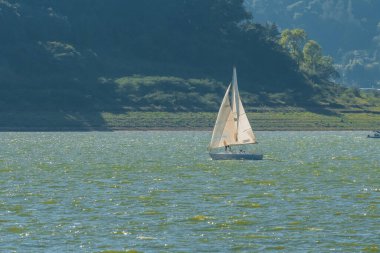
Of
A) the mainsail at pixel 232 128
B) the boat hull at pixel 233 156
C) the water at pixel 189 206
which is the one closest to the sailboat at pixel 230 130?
the mainsail at pixel 232 128

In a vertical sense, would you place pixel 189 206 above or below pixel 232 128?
below

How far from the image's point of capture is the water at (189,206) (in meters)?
69.4

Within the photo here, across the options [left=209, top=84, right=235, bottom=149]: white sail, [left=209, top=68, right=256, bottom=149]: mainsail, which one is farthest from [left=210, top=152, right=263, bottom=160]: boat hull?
[left=209, top=68, right=256, bottom=149]: mainsail

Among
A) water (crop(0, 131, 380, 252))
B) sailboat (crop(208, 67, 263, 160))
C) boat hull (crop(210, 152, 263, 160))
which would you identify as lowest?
water (crop(0, 131, 380, 252))

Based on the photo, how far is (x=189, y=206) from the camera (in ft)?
284

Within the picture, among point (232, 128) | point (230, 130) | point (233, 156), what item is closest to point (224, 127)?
point (230, 130)

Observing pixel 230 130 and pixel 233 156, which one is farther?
pixel 230 130

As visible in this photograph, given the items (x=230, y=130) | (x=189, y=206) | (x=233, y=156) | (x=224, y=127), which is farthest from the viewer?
(x=230, y=130)

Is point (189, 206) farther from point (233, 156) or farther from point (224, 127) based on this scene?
point (224, 127)

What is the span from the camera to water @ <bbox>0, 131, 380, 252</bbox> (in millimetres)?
69438

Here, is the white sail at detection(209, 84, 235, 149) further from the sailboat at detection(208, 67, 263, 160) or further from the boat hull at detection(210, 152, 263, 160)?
the boat hull at detection(210, 152, 263, 160)

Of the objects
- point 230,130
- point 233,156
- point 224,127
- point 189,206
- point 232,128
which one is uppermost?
point 224,127

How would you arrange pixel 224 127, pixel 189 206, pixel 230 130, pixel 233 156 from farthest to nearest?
pixel 230 130
pixel 224 127
pixel 233 156
pixel 189 206

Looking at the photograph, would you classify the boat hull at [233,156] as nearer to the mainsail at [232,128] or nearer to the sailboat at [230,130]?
the sailboat at [230,130]
